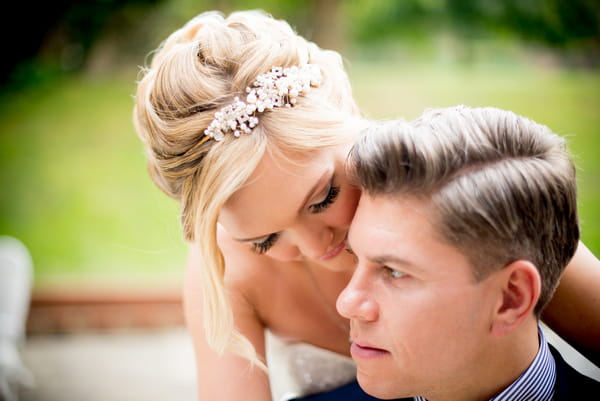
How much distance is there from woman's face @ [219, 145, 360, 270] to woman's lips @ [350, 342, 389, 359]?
0.38 meters

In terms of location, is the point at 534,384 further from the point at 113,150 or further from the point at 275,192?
the point at 113,150

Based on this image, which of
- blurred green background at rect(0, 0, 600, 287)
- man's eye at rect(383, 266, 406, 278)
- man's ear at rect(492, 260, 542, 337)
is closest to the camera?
man's ear at rect(492, 260, 542, 337)

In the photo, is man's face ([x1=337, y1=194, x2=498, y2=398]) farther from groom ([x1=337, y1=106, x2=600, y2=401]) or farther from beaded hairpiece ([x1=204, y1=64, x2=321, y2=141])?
beaded hairpiece ([x1=204, y1=64, x2=321, y2=141])

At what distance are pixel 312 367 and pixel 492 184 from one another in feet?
4.44

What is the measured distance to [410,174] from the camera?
1.45 meters

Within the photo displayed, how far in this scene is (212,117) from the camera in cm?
171

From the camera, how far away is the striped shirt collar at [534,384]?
4.99ft

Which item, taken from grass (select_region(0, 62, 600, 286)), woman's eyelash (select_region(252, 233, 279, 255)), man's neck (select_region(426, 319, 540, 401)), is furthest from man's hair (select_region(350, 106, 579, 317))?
grass (select_region(0, 62, 600, 286))

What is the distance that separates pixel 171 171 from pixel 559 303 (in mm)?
1410

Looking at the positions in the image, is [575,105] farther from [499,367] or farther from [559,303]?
[499,367]

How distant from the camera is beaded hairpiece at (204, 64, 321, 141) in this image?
1.70 metres

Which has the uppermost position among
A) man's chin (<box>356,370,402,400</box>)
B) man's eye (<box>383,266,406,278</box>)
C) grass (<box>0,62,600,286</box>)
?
man's eye (<box>383,266,406,278</box>)

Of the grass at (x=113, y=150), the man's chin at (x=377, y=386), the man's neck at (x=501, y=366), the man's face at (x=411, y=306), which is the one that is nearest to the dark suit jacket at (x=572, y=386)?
the man's neck at (x=501, y=366)

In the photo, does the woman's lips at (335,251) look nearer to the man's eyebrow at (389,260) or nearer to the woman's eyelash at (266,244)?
the woman's eyelash at (266,244)
